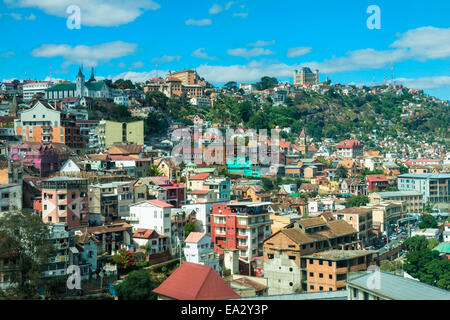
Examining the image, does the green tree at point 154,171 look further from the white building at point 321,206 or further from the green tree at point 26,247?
the green tree at point 26,247

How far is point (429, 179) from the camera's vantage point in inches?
1844

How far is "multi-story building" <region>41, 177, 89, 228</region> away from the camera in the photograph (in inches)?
797

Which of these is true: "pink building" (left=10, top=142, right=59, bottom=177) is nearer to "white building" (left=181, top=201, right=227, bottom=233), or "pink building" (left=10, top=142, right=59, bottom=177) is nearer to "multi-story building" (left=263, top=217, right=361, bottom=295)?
"white building" (left=181, top=201, right=227, bottom=233)

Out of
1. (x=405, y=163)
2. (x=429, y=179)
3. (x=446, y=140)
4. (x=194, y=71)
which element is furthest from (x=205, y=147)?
(x=446, y=140)

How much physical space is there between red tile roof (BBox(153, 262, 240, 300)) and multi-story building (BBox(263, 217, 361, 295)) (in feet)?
16.6

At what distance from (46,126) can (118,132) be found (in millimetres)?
7228

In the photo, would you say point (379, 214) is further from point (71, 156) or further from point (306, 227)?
point (71, 156)

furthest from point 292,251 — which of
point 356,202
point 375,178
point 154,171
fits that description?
point 375,178

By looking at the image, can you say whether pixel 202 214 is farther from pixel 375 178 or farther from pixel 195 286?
pixel 375 178

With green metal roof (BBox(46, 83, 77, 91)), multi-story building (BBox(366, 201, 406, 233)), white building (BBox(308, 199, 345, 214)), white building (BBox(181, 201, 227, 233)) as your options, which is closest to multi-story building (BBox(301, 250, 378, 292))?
white building (BBox(181, 201, 227, 233))

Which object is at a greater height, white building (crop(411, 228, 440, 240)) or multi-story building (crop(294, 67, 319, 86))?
multi-story building (crop(294, 67, 319, 86))

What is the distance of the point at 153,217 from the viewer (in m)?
21.4

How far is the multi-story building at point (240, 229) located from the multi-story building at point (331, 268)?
2993 millimetres
